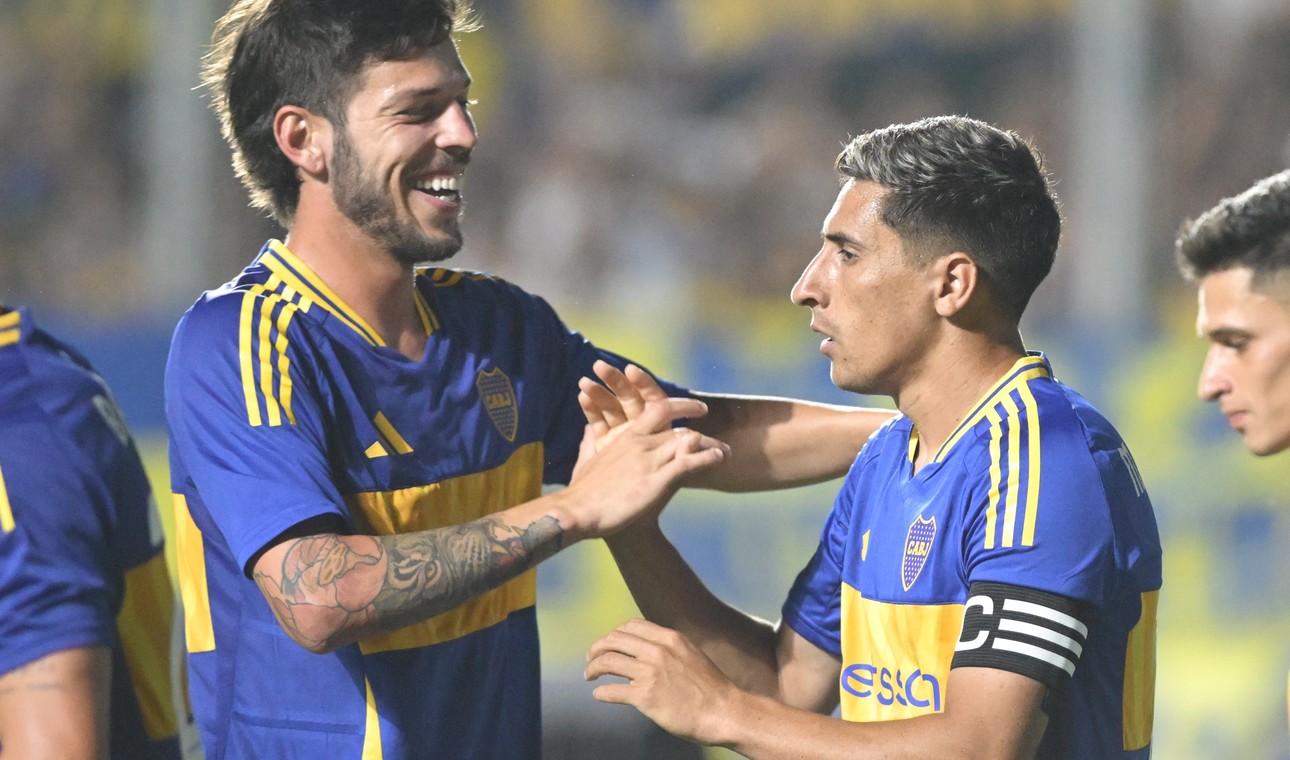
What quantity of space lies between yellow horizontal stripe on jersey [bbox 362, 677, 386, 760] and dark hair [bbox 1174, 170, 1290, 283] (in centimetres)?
191

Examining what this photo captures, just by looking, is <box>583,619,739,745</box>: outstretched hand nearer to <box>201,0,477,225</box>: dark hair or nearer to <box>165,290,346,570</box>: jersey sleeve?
<box>165,290,346,570</box>: jersey sleeve

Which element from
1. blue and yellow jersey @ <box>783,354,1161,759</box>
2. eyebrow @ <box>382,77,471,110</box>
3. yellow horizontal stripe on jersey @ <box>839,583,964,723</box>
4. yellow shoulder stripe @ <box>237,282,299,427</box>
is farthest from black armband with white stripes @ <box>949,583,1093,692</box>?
eyebrow @ <box>382,77,471,110</box>

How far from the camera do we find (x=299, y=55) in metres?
3.09

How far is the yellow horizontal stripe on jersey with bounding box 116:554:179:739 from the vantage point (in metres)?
2.49

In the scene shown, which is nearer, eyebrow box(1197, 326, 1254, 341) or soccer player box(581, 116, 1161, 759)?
soccer player box(581, 116, 1161, 759)

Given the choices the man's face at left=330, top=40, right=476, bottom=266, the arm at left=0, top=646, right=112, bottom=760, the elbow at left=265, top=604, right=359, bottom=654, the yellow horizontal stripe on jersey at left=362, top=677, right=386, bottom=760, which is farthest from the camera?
the man's face at left=330, top=40, right=476, bottom=266

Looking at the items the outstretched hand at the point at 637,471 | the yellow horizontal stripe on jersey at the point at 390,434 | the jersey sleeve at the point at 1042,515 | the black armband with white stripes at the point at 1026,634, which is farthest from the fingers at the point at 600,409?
the black armband with white stripes at the point at 1026,634

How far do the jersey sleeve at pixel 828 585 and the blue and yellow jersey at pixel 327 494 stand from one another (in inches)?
22.6

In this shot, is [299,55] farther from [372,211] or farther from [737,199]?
[737,199]

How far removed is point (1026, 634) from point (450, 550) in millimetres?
966

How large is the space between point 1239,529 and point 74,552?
5646 millimetres

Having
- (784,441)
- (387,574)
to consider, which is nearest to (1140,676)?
(784,441)

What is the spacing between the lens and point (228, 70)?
3.23m

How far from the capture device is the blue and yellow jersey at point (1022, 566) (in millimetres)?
2525
